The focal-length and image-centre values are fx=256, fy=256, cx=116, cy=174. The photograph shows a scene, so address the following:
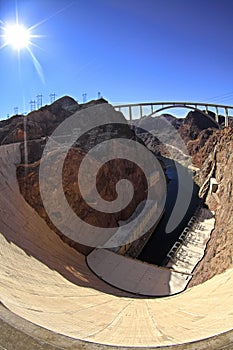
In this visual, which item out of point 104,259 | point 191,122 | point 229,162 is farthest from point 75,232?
point 191,122

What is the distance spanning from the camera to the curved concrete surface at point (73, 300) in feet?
10.6

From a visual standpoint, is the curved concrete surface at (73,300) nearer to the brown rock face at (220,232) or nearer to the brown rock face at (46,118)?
the brown rock face at (220,232)

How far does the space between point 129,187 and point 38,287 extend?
17.1 m

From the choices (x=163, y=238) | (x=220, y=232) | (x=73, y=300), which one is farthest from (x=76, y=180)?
(x=73, y=300)

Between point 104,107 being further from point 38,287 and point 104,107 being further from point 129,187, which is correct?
point 38,287

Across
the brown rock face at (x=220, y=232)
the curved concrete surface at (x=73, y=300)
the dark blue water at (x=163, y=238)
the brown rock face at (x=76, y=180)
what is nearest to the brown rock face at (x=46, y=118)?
the brown rock face at (x=76, y=180)

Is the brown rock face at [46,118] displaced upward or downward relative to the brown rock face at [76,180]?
upward

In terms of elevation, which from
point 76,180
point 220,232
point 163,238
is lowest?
point 163,238

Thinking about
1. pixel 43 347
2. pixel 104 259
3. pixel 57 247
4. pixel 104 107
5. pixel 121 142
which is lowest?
pixel 104 259

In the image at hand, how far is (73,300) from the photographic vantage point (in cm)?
591

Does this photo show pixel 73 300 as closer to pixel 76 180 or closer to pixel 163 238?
pixel 76 180

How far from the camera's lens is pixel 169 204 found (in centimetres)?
3053

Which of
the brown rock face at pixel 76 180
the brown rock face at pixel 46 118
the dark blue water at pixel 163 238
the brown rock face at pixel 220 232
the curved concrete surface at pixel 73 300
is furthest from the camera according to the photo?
the brown rock face at pixel 46 118

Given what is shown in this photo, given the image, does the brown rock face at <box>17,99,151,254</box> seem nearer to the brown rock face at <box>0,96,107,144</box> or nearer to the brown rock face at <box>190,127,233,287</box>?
the brown rock face at <box>0,96,107,144</box>
